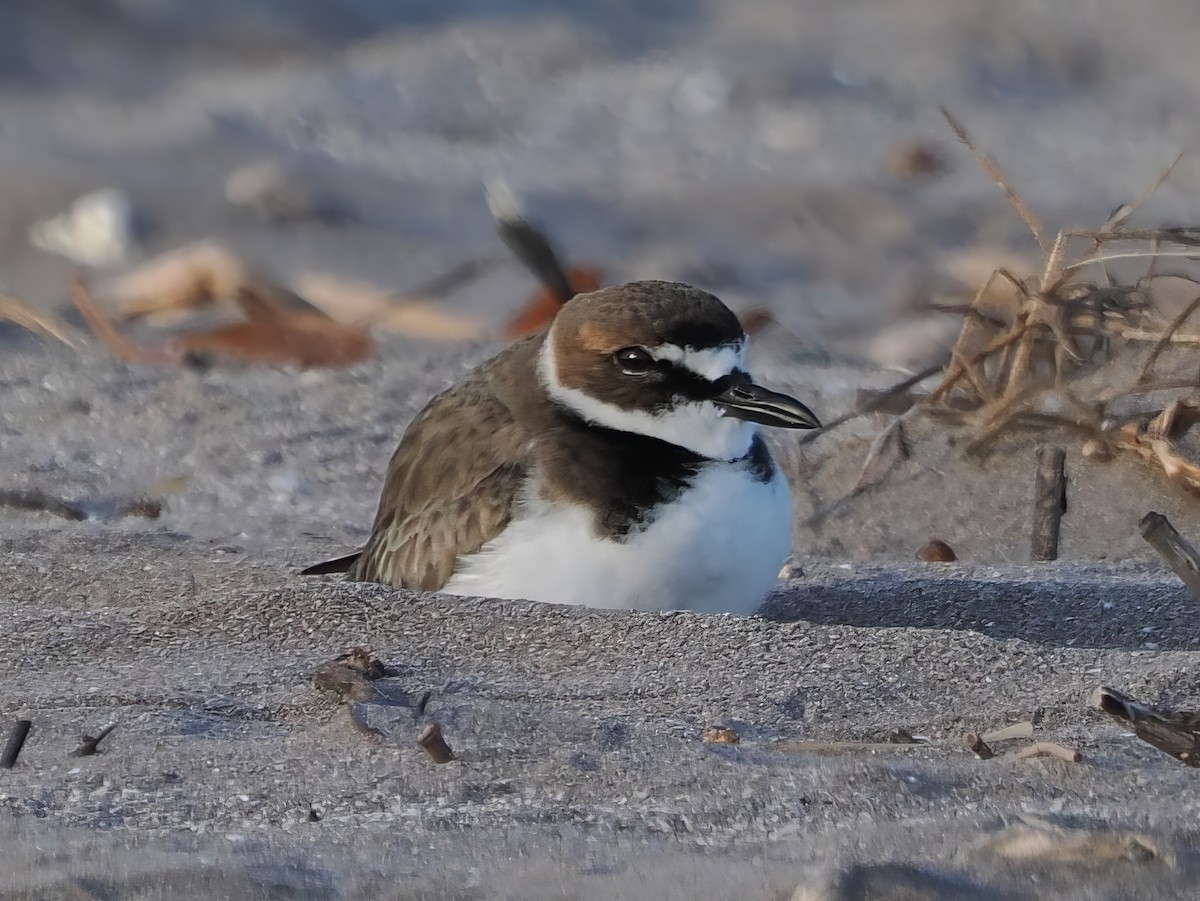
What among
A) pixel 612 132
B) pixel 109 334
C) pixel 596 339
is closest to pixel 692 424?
pixel 596 339

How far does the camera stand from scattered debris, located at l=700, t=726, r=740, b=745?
259 cm

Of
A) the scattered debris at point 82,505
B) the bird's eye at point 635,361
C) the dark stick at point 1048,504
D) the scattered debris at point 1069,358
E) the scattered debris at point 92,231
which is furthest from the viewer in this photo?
the scattered debris at point 92,231

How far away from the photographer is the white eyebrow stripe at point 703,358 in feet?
12.1

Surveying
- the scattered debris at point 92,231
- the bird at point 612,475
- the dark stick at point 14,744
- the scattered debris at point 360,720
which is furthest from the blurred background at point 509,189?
the dark stick at point 14,744

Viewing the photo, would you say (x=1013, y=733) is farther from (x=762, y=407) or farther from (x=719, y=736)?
(x=762, y=407)

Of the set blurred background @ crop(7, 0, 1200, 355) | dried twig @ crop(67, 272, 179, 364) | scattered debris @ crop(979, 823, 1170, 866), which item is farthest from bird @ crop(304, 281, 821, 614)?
blurred background @ crop(7, 0, 1200, 355)

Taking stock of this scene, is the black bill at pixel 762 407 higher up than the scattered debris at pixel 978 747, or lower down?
higher up

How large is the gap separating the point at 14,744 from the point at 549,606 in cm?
109

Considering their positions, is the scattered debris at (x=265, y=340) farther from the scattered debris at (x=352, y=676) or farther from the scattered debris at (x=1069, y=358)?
the scattered debris at (x=352, y=676)

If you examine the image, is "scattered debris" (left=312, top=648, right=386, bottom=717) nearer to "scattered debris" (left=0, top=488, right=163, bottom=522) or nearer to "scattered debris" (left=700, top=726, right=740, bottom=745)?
"scattered debris" (left=700, top=726, right=740, bottom=745)

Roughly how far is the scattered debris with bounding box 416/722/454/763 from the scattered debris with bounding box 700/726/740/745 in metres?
0.36

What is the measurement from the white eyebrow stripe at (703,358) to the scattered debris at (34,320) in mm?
3631

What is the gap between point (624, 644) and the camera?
3141 mm

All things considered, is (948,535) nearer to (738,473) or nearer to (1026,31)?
(738,473)
